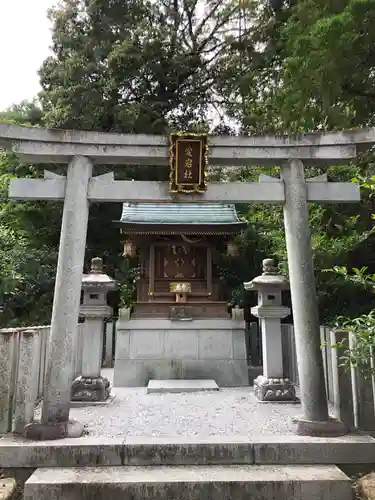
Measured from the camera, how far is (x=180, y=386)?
8500 millimetres

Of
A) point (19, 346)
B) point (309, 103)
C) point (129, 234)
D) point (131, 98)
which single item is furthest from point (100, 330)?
point (131, 98)

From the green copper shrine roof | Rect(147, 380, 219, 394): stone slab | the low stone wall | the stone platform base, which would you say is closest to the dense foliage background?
the green copper shrine roof

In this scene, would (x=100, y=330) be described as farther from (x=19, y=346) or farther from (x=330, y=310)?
(x=330, y=310)

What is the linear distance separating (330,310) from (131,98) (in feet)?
46.4

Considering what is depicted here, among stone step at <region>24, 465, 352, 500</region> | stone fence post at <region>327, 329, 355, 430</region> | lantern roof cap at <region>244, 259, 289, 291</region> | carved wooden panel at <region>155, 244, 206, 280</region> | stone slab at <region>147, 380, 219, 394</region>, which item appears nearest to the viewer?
stone step at <region>24, 465, 352, 500</region>

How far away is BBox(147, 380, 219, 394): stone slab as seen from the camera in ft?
27.3

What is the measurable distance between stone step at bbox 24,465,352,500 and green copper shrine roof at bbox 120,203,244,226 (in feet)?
23.5

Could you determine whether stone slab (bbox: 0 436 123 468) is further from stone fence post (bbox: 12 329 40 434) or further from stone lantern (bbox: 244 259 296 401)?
stone lantern (bbox: 244 259 296 401)

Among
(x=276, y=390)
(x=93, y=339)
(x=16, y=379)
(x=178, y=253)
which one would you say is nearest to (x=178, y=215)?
(x=178, y=253)

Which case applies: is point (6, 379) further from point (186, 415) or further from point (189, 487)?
point (186, 415)

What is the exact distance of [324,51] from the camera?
7.84m

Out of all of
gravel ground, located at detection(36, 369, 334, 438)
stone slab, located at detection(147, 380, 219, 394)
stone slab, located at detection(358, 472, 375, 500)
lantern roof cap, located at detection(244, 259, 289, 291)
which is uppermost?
lantern roof cap, located at detection(244, 259, 289, 291)

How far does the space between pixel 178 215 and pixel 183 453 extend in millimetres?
7328

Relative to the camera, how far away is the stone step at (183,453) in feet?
14.2
